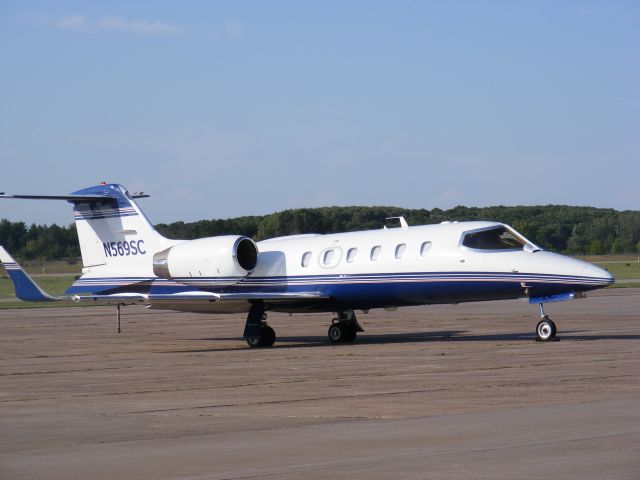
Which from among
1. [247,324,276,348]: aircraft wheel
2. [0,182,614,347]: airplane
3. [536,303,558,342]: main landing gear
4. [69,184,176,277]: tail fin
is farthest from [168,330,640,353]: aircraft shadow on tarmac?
[69,184,176,277]: tail fin

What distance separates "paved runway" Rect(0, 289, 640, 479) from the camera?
9.84 m

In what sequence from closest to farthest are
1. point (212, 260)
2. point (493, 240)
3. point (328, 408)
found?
point (328, 408), point (493, 240), point (212, 260)

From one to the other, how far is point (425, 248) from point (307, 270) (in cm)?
316

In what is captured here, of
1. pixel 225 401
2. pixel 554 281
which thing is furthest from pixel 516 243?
pixel 225 401

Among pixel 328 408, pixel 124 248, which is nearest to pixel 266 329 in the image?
pixel 124 248

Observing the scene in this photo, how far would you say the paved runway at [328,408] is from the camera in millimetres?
9844

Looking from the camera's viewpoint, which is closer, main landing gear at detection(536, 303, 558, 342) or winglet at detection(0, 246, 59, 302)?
main landing gear at detection(536, 303, 558, 342)

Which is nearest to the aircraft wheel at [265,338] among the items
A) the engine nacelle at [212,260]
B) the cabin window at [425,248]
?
the engine nacelle at [212,260]

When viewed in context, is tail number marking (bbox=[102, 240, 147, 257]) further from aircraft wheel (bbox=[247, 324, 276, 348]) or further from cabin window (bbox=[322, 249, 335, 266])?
cabin window (bbox=[322, 249, 335, 266])

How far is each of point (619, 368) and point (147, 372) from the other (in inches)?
324

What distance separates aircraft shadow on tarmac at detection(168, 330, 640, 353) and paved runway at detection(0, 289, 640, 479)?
3.0 inches

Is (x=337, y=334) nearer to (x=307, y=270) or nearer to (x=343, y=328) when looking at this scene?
(x=343, y=328)

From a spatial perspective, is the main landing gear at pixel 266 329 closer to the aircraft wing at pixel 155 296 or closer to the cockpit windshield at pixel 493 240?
the aircraft wing at pixel 155 296

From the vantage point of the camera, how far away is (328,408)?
1391 cm
